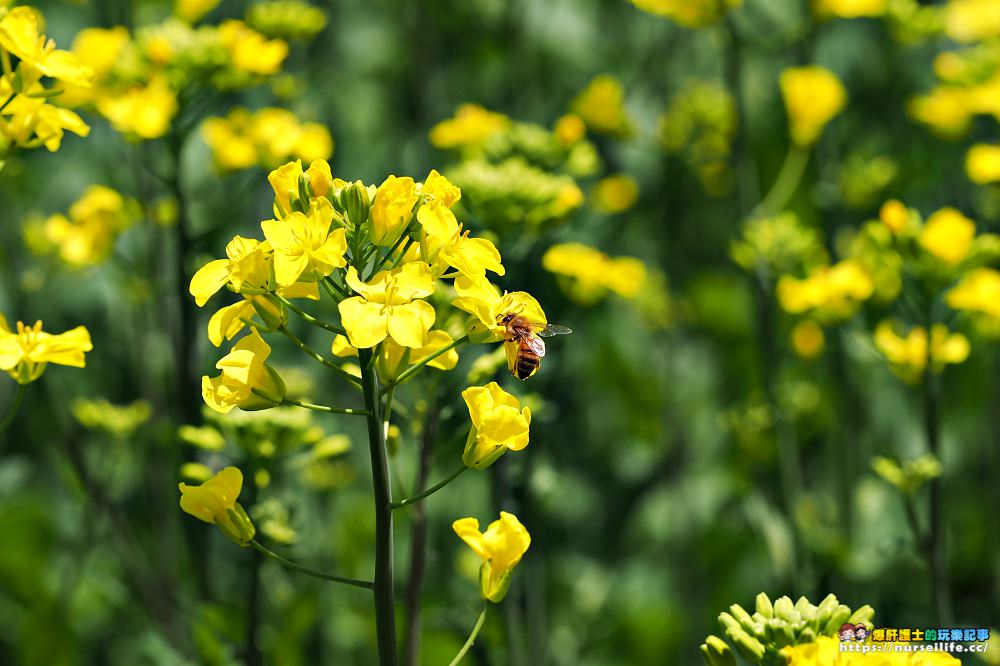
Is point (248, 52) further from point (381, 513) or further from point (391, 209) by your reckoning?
point (381, 513)

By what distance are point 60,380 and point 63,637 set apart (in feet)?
2.87

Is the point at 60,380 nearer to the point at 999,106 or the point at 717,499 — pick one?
the point at 717,499

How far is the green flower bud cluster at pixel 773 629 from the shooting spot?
1054 millimetres

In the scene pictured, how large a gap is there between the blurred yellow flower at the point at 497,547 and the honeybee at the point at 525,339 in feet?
0.76

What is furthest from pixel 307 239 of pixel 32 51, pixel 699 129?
pixel 699 129

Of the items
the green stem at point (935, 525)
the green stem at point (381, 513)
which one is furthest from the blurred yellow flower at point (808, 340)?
the green stem at point (381, 513)

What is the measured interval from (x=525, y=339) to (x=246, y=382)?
378 millimetres

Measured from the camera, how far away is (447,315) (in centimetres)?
143

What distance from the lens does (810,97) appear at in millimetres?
2459

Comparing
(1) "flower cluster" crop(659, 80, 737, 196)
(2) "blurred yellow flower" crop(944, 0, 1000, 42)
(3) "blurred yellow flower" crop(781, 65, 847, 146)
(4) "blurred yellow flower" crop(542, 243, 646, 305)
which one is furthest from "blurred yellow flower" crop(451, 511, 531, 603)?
(2) "blurred yellow flower" crop(944, 0, 1000, 42)

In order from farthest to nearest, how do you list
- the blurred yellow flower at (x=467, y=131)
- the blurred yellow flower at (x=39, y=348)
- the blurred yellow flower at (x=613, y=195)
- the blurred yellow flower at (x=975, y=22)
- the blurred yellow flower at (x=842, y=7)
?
1. the blurred yellow flower at (x=975, y=22)
2. the blurred yellow flower at (x=613, y=195)
3. the blurred yellow flower at (x=842, y=7)
4. the blurred yellow flower at (x=467, y=131)
5. the blurred yellow flower at (x=39, y=348)

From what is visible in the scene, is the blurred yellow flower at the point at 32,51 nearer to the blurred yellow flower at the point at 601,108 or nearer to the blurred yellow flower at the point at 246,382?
the blurred yellow flower at the point at 246,382

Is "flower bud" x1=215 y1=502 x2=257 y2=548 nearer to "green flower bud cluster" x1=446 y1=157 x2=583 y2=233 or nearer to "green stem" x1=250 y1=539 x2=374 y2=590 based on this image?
"green stem" x1=250 y1=539 x2=374 y2=590

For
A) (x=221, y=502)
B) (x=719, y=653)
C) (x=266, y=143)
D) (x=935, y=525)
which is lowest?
(x=935, y=525)
